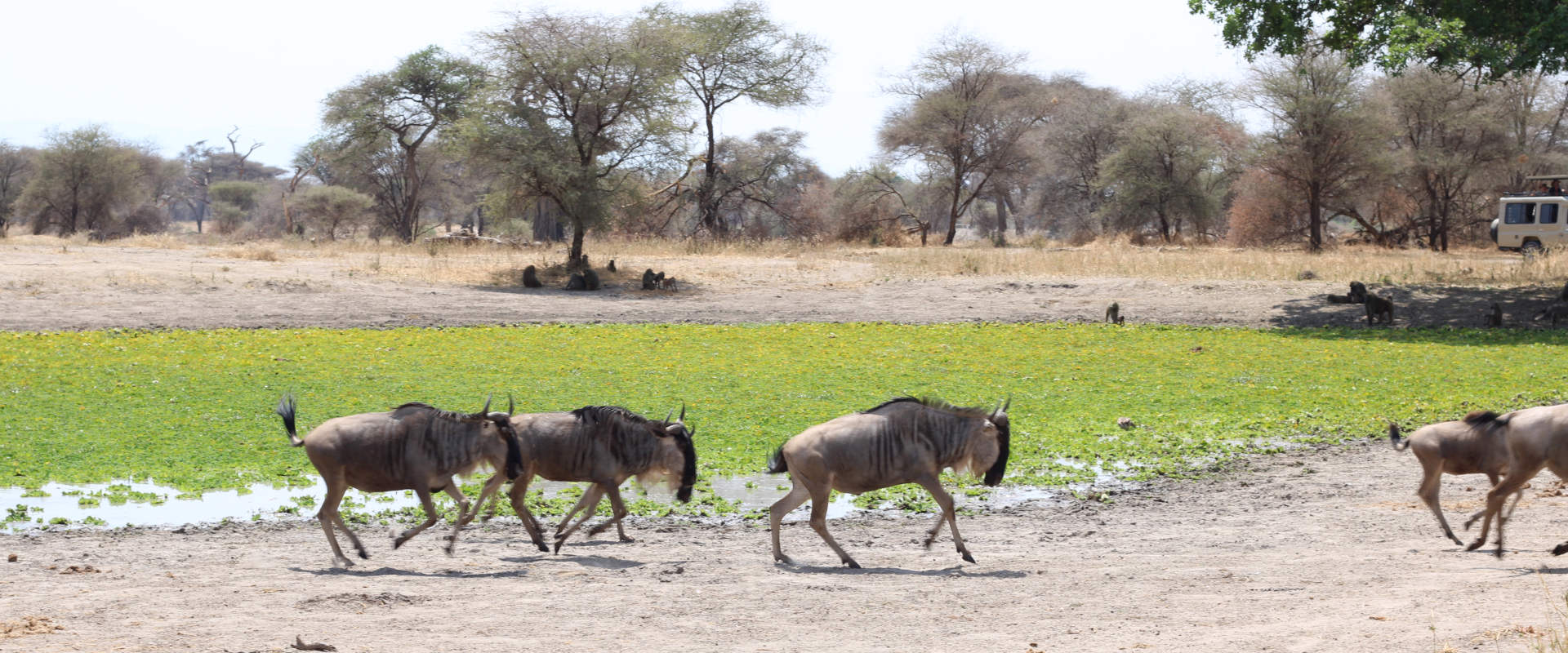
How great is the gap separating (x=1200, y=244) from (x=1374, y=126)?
8.40 m

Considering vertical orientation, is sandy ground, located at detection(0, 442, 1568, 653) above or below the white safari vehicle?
below

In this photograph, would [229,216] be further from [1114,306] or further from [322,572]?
[322,572]

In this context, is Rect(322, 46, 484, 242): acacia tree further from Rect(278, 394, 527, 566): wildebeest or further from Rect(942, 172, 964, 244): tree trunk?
Rect(278, 394, 527, 566): wildebeest

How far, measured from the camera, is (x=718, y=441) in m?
13.8

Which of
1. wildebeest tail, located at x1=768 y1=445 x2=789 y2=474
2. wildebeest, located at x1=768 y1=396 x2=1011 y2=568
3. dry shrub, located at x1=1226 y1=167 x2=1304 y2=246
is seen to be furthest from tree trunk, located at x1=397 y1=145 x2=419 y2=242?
wildebeest, located at x1=768 y1=396 x2=1011 y2=568

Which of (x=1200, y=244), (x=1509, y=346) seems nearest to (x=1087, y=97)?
(x=1200, y=244)

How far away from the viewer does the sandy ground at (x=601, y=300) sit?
1090 inches

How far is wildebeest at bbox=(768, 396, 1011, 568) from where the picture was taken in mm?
9172

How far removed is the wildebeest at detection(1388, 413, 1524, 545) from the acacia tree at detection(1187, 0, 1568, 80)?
1755 cm

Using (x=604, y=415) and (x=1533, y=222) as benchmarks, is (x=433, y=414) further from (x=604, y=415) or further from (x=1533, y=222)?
(x=1533, y=222)

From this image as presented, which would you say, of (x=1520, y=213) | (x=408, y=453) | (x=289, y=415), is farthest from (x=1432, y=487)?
(x=1520, y=213)

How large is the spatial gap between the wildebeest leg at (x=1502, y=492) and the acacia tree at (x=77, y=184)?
6233 cm

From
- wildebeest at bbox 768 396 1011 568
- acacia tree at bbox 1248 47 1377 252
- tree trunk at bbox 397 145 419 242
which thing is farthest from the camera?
tree trunk at bbox 397 145 419 242

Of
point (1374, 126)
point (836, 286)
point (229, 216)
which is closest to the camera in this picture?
point (836, 286)
